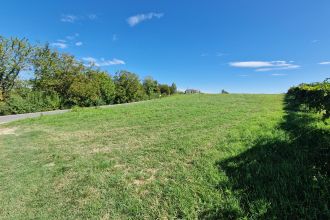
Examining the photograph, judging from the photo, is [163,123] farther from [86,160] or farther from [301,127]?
[301,127]

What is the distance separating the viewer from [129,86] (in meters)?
33.3

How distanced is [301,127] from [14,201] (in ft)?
20.4

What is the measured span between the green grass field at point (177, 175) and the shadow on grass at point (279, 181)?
0.04 ft

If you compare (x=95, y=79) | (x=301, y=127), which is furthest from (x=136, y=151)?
(x=95, y=79)

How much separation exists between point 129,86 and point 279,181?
31525 millimetres

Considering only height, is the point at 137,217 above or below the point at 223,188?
below

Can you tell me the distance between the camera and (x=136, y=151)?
16.2 ft

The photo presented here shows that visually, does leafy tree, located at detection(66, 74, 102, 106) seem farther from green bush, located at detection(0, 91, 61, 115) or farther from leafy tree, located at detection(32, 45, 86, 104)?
green bush, located at detection(0, 91, 61, 115)

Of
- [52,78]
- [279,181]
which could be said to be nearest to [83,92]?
[52,78]

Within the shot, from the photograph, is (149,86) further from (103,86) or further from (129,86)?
(103,86)

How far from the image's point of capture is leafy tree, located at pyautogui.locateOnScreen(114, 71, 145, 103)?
105 feet

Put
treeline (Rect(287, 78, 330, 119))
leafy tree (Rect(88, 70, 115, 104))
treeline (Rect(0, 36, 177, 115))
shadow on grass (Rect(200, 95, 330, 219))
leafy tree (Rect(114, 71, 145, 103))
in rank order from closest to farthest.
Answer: shadow on grass (Rect(200, 95, 330, 219)), treeline (Rect(287, 78, 330, 119)), treeline (Rect(0, 36, 177, 115)), leafy tree (Rect(88, 70, 115, 104)), leafy tree (Rect(114, 71, 145, 103))

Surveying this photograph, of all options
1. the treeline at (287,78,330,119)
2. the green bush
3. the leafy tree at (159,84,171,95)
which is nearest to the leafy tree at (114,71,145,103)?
the green bush

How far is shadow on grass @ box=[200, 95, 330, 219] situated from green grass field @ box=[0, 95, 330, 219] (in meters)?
0.01
